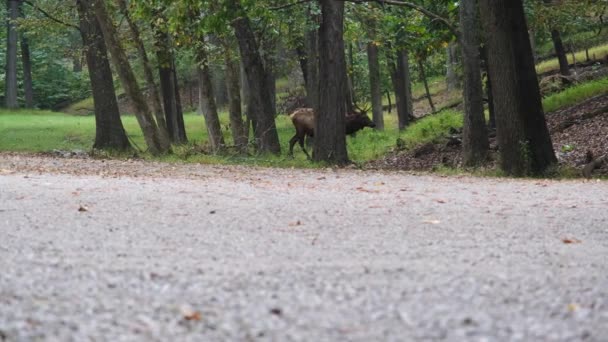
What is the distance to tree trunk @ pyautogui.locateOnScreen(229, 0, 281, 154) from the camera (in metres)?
19.5

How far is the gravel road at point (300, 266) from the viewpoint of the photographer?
11.4 ft

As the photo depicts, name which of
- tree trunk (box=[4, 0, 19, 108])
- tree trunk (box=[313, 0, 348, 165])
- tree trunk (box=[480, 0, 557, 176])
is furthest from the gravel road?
tree trunk (box=[4, 0, 19, 108])

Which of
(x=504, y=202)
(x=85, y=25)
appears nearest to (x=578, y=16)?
(x=85, y=25)

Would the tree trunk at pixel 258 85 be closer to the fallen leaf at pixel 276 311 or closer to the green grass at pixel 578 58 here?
the fallen leaf at pixel 276 311

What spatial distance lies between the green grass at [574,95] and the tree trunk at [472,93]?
29.5ft

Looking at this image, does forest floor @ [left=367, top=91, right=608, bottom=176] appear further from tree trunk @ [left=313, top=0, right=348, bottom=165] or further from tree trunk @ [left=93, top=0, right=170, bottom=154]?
tree trunk @ [left=93, top=0, right=170, bottom=154]

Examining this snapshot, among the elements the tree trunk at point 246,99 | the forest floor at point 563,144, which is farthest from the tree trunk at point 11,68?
the forest floor at point 563,144

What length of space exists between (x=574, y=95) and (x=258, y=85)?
11.5m

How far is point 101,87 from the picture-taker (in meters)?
23.2

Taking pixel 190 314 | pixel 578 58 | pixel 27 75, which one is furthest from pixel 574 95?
pixel 27 75

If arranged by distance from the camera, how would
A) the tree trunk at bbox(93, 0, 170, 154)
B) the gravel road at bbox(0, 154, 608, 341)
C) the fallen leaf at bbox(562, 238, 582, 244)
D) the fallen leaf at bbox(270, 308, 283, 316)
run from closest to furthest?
the gravel road at bbox(0, 154, 608, 341), the fallen leaf at bbox(270, 308, 283, 316), the fallen leaf at bbox(562, 238, 582, 244), the tree trunk at bbox(93, 0, 170, 154)

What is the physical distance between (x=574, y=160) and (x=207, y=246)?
1312 centimetres

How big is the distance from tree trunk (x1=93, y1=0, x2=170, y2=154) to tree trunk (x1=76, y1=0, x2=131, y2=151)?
1.71 m

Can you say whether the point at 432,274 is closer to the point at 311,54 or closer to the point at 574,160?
the point at 574,160
